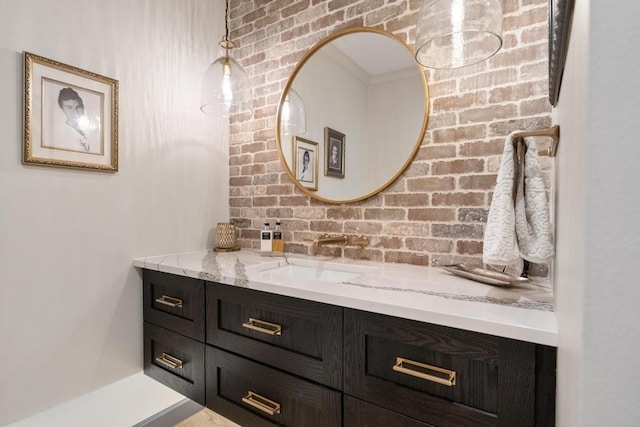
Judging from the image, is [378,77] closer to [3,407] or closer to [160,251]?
[160,251]

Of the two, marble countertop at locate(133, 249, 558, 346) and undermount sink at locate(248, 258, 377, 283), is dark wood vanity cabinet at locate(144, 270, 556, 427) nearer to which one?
marble countertop at locate(133, 249, 558, 346)

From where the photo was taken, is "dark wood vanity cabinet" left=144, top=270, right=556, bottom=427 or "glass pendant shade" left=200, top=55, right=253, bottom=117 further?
"glass pendant shade" left=200, top=55, right=253, bottom=117

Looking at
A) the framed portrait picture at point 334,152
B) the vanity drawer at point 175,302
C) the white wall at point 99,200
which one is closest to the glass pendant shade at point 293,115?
the framed portrait picture at point 334,152

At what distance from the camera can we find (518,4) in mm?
1356

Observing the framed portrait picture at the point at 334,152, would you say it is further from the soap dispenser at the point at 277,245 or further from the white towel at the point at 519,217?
the white towel at the point at 519,217

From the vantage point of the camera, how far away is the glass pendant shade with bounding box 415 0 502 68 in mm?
1115

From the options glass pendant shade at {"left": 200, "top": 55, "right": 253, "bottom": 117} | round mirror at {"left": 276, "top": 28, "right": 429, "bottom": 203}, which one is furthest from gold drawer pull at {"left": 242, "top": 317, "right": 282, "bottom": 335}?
glass pendant shade at {"left": 200, "top": 55, "right": 253, "bottom": 117}

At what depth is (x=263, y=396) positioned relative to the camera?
1.30m

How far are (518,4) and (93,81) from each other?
199 centimetres

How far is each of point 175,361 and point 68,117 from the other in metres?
1.29

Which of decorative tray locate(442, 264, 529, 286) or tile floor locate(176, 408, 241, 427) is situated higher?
decorative tray locate(442, 264, 529, 286)

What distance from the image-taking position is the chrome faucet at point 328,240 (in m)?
1.75

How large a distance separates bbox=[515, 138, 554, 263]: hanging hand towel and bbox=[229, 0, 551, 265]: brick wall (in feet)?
A: 1.23

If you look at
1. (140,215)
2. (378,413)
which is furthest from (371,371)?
(140,215)
